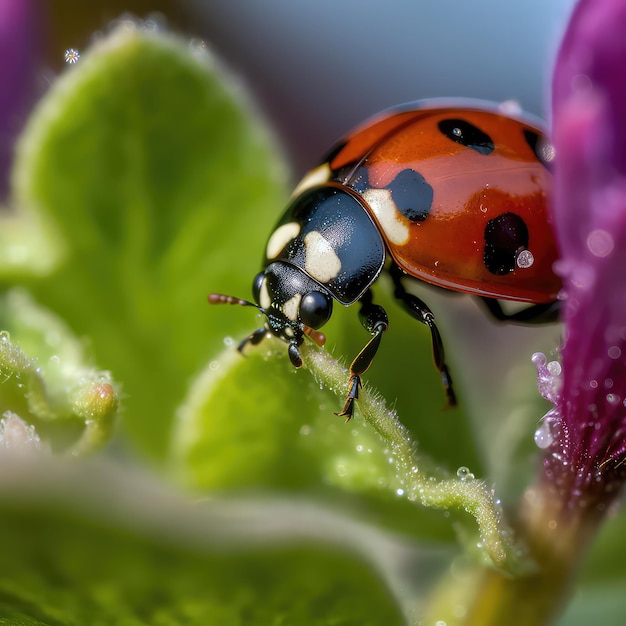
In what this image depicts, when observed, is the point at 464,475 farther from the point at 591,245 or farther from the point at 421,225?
the point at 421,225

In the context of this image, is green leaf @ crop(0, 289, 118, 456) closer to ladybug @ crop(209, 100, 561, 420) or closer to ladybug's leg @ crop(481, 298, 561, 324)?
ladybug @ crop(209, 100, 561, 420)

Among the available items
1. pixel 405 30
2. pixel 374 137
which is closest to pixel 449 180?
pixel 374 137

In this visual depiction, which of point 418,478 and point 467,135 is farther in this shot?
point 467,135

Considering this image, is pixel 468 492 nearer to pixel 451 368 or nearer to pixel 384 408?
pixel 384 408

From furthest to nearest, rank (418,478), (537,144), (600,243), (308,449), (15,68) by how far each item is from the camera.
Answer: (15,68) < (537,144) < (308,449) < (418,478) < (600,243)

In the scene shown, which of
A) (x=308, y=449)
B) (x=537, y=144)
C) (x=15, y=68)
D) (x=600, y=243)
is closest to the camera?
(x=600, y=243)

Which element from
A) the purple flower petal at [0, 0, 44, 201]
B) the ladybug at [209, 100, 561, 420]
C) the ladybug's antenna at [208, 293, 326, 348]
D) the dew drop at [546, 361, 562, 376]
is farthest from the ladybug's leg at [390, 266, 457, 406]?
the purple flower petal at [0, 0, 44, 201]

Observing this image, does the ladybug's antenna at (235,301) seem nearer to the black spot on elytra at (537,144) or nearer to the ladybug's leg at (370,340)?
the ladybug's leg at (370,340)

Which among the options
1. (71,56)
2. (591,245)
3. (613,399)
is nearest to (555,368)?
(613,399)
